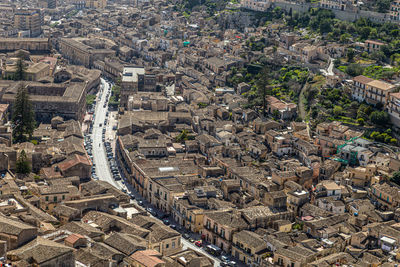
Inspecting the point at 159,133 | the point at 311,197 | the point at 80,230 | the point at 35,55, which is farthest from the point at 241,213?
the point at 35,55

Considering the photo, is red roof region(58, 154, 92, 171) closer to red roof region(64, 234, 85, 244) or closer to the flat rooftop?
red roof region(64, 234, 85, 244)

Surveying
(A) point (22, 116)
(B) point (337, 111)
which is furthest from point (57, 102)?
(B) point (337, 111)

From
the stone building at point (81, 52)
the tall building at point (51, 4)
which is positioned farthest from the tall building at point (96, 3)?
the stone building at point (81, 52)

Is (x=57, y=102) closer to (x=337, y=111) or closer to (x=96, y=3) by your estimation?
(x=337, y=111)

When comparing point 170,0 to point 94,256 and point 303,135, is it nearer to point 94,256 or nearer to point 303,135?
point 303,135

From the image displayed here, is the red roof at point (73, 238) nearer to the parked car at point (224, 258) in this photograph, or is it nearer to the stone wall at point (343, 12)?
the parked car at point (224, 258)

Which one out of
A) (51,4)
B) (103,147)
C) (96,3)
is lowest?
(103,147)
